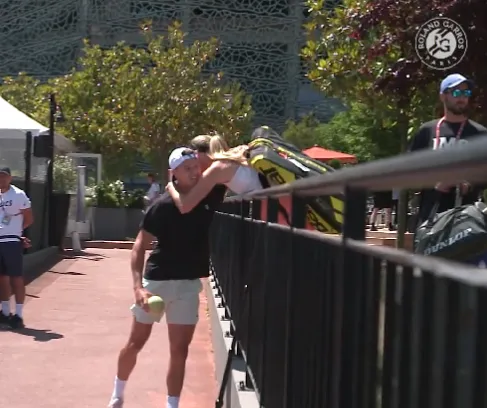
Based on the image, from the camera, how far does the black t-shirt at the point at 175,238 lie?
603 cm

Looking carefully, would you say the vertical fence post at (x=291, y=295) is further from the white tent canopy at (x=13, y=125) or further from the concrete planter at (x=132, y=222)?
the concrete planter at (x=132, y=222)

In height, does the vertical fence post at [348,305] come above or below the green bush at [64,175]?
below

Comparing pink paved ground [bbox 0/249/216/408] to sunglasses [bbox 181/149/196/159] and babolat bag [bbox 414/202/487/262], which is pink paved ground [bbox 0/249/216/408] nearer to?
sunglasses [bbox 181/149/196/159]

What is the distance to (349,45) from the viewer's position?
12.5m

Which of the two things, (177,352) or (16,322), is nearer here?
(177,352)

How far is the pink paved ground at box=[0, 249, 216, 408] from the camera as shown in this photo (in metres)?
6.85

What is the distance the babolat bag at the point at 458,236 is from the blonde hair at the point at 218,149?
2.35m

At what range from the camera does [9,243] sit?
404 inches

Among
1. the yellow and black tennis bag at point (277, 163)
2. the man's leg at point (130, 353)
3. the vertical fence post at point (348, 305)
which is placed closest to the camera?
the vertical fence post at point (348, 305)

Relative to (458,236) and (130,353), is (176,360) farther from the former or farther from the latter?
(458,236)

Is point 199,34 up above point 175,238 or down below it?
above

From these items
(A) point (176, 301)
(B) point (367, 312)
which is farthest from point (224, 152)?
(B) point (367, 312)

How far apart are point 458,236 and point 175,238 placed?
108 inches

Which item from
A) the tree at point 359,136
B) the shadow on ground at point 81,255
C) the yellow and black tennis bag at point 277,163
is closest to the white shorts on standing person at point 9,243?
the yellow and black tennis bag at point 277,163
